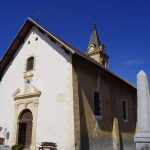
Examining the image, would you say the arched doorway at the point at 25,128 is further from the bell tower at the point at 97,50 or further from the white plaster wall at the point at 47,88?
the bell tower at the point at 97,50

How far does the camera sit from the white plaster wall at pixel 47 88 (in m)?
14.4

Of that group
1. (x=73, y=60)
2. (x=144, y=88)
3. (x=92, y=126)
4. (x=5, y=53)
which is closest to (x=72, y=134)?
(x=92, y=126)

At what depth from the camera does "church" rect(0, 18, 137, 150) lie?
1465 cm

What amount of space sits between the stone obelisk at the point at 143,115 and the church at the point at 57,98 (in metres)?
6.14

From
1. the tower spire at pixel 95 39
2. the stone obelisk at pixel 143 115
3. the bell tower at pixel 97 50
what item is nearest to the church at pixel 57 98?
the stone obelisk at pixel 143 115

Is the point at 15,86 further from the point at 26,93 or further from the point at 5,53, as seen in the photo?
the point at 5,53

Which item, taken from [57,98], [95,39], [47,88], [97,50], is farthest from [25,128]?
[95,39]

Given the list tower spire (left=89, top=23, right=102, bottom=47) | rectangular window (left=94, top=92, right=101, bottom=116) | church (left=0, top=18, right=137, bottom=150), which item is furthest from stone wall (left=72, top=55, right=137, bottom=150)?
tower spire (left=89, top=23, right=102, bottom=47)

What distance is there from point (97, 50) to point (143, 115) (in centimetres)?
2852

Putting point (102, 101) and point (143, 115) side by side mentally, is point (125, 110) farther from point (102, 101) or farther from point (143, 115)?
point (143, 115)

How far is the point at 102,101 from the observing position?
688 inches

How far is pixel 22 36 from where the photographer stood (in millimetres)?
19047

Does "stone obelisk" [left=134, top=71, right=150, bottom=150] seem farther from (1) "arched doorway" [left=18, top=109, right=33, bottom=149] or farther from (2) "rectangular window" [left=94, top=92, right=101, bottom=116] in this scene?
(1) "arched doorway" [left=18, top=109, right=33, bottom=149]

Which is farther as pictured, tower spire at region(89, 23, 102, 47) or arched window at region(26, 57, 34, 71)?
tower spire at region(89, 23, 102, 47)
